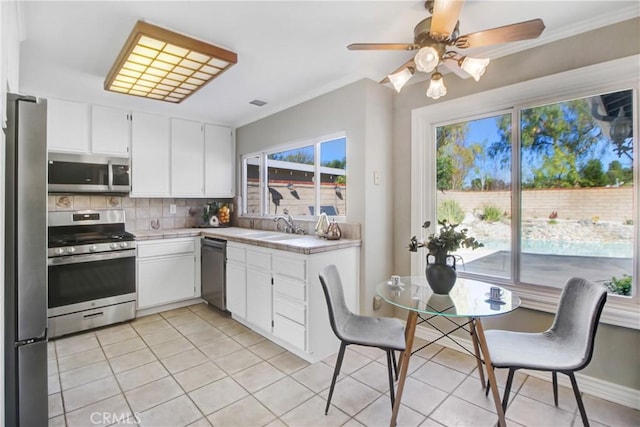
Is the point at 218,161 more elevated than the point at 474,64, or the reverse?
the point at 474,64

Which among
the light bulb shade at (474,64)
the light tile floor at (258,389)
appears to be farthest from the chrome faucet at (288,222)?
the light bulb shade at (474,64)

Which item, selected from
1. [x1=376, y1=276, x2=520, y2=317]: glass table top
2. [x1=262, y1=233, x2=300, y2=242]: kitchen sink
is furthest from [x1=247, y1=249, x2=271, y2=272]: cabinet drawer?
[x1=376, y1=276, x2=520, y2=317]: glass table top

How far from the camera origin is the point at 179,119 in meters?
3.97

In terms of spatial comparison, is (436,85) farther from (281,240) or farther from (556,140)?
(281,240)

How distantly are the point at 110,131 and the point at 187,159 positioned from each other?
85 centimetres

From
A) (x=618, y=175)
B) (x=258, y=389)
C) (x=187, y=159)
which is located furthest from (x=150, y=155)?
(x=618, y=175)

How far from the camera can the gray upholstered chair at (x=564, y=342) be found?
154 centimetres

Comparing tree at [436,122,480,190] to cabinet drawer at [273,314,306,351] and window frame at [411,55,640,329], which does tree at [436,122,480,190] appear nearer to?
window frame at [411,55,640,329]

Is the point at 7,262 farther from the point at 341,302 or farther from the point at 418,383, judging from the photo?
the point at 418,383

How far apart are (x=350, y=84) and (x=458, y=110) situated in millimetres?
938

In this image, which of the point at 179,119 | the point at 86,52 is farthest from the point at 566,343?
the point at 179,119

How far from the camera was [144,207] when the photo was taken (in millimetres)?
3949

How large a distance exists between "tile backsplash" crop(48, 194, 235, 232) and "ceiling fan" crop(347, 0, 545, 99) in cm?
332

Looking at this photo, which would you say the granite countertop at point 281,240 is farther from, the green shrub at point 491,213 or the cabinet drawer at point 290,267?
the green shrub at point 491,213
